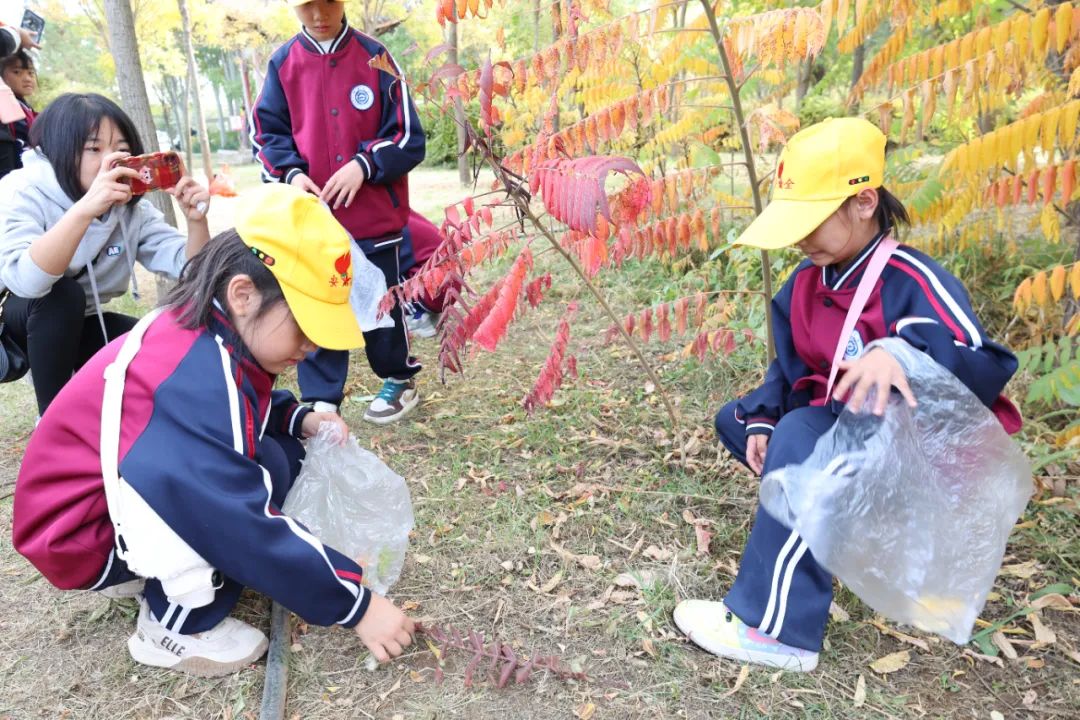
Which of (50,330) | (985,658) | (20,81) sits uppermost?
(20,81)

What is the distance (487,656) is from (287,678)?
56 centimetres

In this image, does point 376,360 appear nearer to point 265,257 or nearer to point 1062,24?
point 265,257

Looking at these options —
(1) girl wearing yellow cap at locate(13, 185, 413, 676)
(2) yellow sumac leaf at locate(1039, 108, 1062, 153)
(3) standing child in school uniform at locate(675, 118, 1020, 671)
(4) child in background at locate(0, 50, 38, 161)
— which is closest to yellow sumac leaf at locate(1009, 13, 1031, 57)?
(2) yellow sumac leaf at locate(1039, 108, 1062, 153)

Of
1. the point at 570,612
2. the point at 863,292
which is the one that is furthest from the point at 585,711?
the point at 863,292

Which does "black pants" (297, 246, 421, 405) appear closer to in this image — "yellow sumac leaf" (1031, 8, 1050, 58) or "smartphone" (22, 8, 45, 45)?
"smartphone" (22, 8, 45, 45)

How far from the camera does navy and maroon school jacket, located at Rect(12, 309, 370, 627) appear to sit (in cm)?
165

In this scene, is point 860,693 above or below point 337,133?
below

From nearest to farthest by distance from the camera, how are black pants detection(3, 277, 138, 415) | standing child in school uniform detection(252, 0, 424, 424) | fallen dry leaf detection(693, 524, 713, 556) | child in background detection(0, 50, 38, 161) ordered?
fallen dry leaf detection(693, 524, 713, 556) → black pants detection(3, 277, 138, 415) → standing child in school uniform detection(252, 0, 424, 424) → child in background detection(0, 50, 38, 161)

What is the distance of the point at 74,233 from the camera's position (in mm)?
2404

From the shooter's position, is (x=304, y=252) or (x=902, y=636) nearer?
(x=304, y=252)

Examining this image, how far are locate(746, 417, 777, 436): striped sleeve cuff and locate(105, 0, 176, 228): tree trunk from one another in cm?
370

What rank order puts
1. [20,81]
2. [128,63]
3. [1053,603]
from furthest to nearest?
[128,63] < [20,81] < [1053,603]

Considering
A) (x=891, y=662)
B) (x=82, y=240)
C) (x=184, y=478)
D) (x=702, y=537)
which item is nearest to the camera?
(x=184, y=478)

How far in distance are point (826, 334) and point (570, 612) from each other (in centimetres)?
114
